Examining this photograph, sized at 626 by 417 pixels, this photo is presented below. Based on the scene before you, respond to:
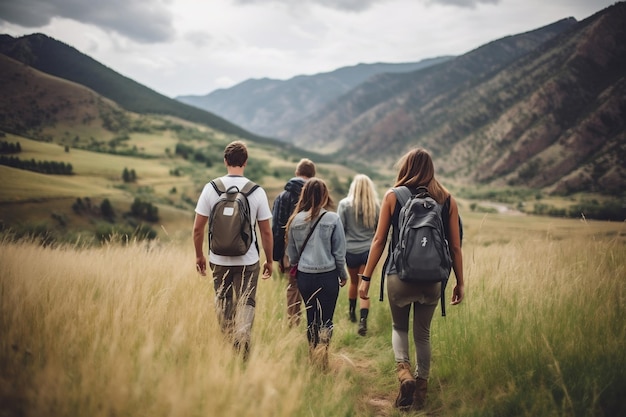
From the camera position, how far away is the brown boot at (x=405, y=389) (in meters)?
2.88

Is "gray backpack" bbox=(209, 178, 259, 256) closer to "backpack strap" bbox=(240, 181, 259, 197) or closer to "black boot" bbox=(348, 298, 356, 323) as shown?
"backpack strap" bbox=(240, 181, 259, 197)

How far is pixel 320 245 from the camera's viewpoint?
342 centimetres

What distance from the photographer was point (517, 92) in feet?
304

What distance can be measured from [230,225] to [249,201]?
325 millimetres


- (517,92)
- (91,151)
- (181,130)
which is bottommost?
(91,151)

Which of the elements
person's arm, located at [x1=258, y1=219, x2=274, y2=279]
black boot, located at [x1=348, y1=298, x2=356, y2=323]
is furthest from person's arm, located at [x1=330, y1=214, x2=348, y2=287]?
black boot, located at [x1=348, y1=298, x2=356, y2=323]

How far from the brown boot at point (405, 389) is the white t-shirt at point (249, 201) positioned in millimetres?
1599

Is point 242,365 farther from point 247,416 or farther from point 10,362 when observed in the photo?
point 10,362

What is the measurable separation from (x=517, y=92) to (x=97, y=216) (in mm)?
98571

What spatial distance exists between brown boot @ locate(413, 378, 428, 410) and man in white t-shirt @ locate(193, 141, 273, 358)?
1463 mm

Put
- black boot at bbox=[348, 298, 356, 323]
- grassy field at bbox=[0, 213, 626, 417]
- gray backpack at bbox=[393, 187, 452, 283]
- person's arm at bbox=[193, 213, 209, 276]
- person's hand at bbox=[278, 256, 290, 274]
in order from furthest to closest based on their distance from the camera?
black boot at bbox=[348, 298, 356, 323], person's hand at bbox=[278, 256, 290, 274], person's arm at bbox=[193, 213, 209, 276], gray backpack at bbox=[393, 187, 452, 283], grassy field at bbox=[0, 213, 626, 417]

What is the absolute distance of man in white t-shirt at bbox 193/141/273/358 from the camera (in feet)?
10.4

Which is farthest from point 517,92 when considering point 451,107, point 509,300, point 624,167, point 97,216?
point 509,300

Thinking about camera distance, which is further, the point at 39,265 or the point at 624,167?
the point at 624,167
